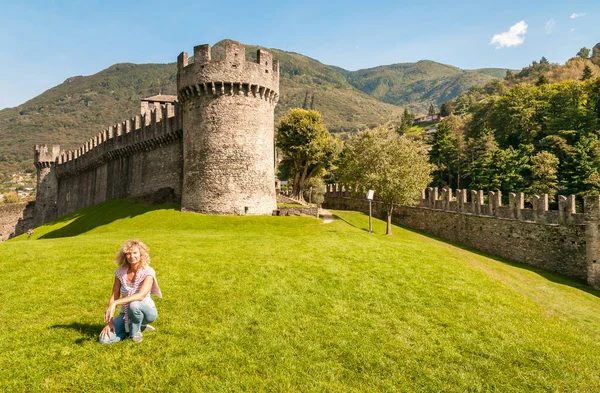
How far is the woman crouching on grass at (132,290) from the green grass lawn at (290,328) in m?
0.34

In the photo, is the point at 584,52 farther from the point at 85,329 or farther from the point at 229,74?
the point at 85,329

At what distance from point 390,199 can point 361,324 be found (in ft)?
73.1

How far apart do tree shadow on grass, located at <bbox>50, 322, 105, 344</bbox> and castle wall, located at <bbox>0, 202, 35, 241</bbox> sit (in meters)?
59.1

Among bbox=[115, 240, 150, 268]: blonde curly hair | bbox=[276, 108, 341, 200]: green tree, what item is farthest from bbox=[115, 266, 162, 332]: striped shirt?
bbox=[276, 108, 341, 200]: green tree

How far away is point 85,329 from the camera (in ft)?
23.9

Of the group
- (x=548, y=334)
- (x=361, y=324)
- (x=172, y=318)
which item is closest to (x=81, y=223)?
(x=172, y=318)

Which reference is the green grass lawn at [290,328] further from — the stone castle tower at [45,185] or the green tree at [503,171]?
the stone castle tower at [45,185]

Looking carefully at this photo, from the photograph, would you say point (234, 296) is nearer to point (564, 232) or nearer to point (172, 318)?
point (172, 318)

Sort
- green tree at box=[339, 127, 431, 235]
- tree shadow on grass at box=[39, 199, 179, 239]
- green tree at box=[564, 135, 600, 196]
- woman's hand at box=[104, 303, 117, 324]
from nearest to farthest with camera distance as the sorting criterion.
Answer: woman's hand at box=[104, 303, 117, 324] → green tree at box=[339, 127, 431, 235] → tree shadow on grass at box=[39, 199, 179, 239] → green tree at box=[564, 135, 600, 196]

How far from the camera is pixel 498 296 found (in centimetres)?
1090

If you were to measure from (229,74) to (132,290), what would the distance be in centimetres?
2259

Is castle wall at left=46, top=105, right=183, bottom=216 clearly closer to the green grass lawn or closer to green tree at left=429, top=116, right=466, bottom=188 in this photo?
the green grass lawn

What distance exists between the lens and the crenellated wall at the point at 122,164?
3444 cm

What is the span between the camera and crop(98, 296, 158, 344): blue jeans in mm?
6452
